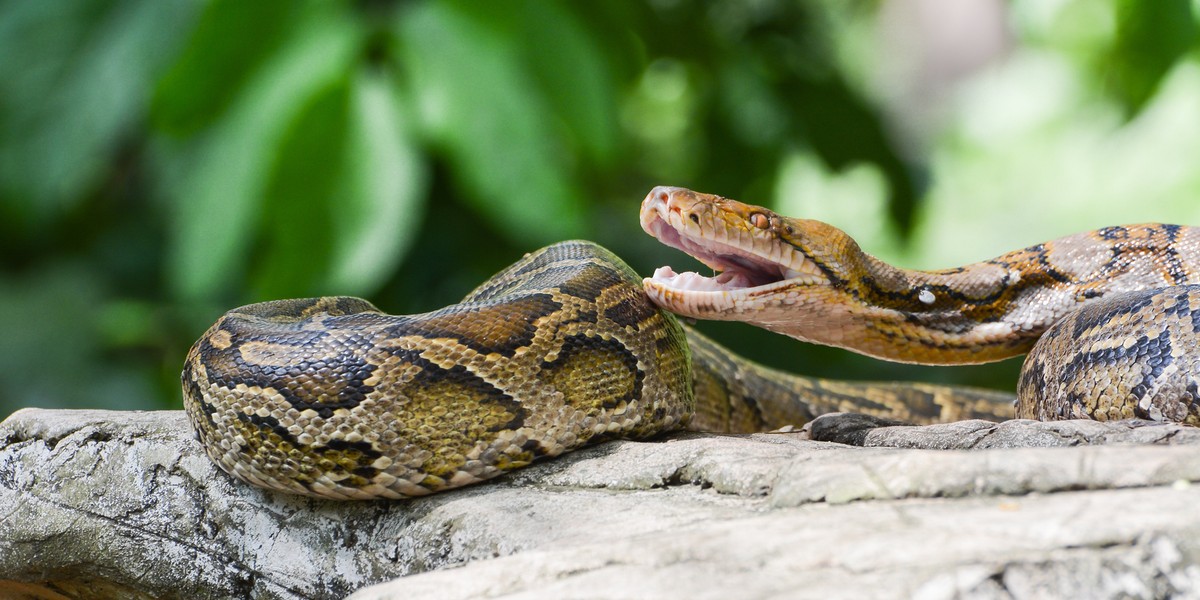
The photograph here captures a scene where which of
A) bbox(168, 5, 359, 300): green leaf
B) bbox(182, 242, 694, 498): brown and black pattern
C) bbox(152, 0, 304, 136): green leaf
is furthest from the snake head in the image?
bbox(152, 0, 304, 136): green leaf

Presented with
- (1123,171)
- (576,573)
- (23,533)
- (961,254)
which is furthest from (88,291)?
(1123,171)

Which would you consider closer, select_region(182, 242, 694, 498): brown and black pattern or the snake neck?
select_region(182, 242, 694, 498): brown and black pattern

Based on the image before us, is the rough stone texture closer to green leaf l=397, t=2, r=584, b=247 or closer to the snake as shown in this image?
the snake

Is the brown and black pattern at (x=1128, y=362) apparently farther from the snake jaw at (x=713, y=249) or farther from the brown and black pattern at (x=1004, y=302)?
the snake jaw at (x=713, y=249)

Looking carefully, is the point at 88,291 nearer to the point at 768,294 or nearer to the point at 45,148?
the point at 45,148

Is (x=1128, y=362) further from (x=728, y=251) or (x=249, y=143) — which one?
(x=249, y=143)

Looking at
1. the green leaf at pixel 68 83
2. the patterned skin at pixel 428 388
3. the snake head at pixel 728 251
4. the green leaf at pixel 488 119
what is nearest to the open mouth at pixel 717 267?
the snake head at pixel 728 251
